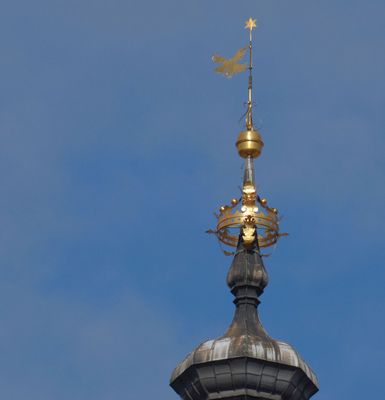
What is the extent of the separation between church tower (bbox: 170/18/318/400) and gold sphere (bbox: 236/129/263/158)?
0.19ft

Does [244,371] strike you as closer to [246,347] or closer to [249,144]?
[246,347]

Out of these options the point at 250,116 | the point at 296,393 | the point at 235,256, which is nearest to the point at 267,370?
the point at 296,393

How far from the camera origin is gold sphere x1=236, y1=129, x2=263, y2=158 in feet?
380

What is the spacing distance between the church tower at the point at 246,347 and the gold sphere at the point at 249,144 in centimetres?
6

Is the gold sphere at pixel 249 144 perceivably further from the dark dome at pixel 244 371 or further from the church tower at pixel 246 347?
the dark dome at pixel 244 371

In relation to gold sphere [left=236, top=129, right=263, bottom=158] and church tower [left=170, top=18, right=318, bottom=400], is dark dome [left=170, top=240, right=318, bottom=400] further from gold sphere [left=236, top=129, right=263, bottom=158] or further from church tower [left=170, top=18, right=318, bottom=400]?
gold sphere [left=236, top=129, right=263, bottom=158]

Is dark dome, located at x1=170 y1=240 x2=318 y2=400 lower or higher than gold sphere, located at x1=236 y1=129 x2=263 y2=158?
lower

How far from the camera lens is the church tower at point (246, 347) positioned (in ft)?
350

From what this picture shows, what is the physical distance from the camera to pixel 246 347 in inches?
4230

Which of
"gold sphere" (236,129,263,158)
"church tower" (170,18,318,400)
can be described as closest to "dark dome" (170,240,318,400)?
"church tower" (170,18,318,400)

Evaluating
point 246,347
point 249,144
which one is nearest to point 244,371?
point 246,347

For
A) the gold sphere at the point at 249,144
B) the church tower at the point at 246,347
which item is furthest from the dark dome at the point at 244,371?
the gold sphere at the point at 249,144

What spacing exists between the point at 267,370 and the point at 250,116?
17513mm

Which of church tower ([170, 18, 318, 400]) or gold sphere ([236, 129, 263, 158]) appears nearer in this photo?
church tower ([170, 18, 318, 400])
